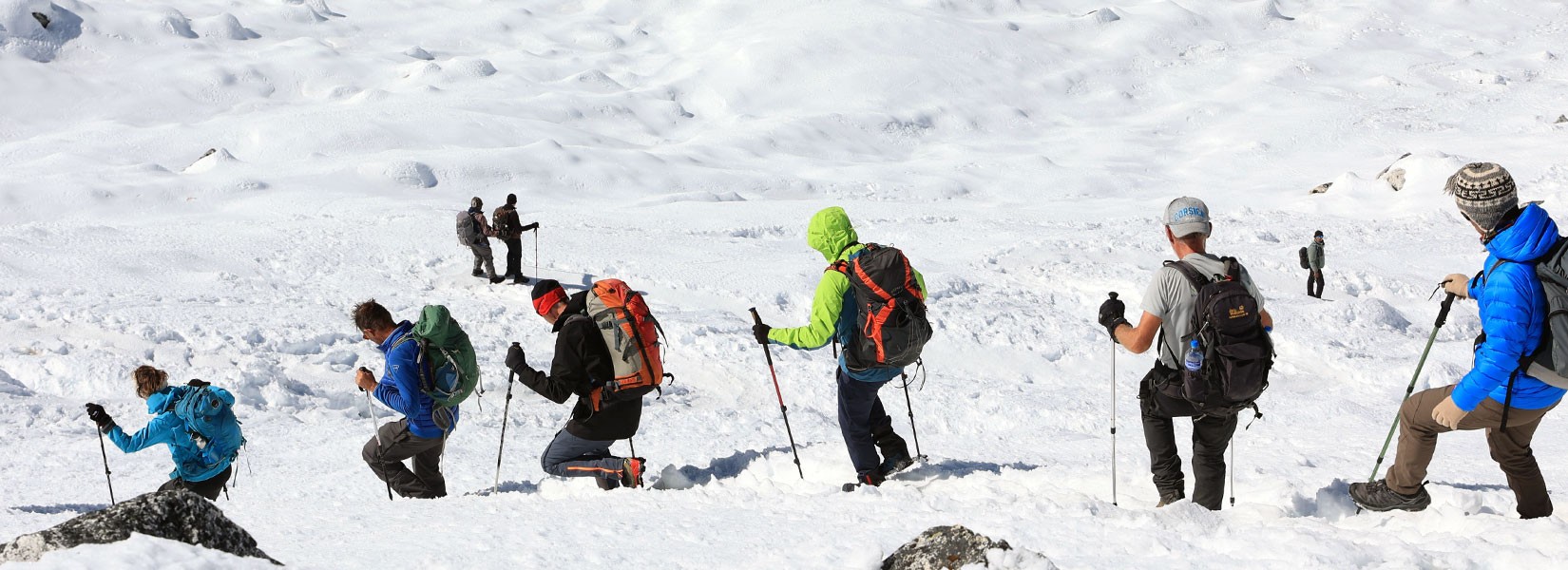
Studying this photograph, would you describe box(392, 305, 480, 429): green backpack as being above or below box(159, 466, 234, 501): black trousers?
above

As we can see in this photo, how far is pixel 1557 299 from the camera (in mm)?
3764

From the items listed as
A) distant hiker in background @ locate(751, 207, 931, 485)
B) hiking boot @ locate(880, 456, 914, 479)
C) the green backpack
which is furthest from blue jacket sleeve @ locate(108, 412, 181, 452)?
hiking boot @ locate(880, 456, 914, 479)

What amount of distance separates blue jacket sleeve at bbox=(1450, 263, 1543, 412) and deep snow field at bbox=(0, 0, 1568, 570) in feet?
2.10

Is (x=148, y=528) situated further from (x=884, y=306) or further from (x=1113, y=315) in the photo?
→ (x=1113, y=315)

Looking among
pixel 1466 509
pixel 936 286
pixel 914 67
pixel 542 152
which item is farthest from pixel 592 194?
pixel 914 67

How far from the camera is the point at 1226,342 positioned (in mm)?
4414

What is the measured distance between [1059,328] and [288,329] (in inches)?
342

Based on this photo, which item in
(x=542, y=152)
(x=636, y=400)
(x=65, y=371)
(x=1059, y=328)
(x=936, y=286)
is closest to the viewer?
(x=636, y=400)

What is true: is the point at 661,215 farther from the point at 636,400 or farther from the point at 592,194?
the point at 636,400

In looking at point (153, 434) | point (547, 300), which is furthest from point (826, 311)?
point (153, 434)

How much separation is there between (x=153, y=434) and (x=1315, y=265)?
47.0 feet

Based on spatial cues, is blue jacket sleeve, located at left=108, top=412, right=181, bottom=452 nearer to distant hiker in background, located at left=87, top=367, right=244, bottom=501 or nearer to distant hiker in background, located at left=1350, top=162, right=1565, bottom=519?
distant hiker in background, located at left=87, top=367, right=244, bottom=501

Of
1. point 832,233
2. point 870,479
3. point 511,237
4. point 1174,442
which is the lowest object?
point 870,479

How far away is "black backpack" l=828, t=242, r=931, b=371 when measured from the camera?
17.3 ft
